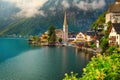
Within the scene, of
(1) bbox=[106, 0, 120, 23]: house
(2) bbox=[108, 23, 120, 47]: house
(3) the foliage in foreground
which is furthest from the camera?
(1) bbox=[106, 0, 120, 23]: house

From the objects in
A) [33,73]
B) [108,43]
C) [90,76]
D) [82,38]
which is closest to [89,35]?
[82,38]

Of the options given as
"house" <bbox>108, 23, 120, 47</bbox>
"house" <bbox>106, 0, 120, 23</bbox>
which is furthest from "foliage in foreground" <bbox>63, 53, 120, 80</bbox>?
"house" <bbox>106, 0, 120, 23</bbox>

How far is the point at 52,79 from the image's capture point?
64.2m

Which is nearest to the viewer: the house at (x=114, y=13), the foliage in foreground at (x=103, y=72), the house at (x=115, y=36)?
the foliage in foreground at (x=103, y=72)

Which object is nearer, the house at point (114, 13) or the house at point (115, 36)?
the house at point (115, 36)

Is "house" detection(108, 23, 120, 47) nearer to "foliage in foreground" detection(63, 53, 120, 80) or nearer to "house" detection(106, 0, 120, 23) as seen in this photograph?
"house" detection(106, 0, 120, 23)

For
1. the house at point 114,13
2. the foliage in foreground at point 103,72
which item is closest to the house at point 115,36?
the house at point 114,13

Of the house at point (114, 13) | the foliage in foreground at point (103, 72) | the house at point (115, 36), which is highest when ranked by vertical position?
the house at point (114, 13)

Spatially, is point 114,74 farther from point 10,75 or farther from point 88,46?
point 88,46

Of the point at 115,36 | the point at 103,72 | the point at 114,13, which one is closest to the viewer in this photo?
the point at 103,72

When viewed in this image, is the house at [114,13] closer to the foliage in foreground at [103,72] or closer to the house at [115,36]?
the house at [115,36]

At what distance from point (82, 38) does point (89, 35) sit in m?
20.4

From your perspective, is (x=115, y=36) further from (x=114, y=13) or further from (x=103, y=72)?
(x=103, y=72)

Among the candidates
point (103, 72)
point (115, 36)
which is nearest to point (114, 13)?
point (115, 36)
